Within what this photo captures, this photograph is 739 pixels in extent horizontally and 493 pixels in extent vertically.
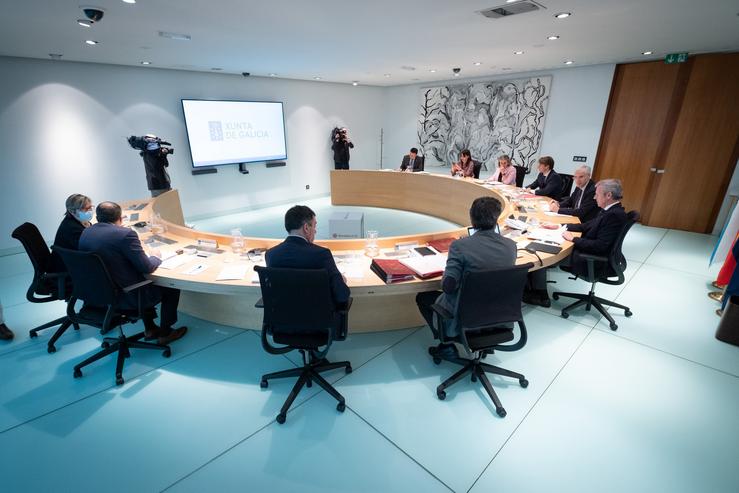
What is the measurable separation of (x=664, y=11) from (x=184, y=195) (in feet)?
24.3

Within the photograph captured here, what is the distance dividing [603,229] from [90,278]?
13.1 feet

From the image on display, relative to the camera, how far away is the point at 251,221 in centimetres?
683

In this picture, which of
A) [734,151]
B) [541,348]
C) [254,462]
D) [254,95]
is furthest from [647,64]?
[254,462]

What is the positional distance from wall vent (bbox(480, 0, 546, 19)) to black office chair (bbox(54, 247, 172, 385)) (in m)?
3.57

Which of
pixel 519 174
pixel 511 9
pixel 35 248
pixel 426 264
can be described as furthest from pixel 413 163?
pixel 35 248

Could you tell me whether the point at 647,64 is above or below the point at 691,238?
above

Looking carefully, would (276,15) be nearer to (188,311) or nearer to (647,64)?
(188,311)

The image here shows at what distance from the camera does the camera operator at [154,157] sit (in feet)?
17.1

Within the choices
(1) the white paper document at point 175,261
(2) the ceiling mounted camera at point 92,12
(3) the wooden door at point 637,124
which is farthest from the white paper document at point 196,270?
(3) the wooden door at point 637,124

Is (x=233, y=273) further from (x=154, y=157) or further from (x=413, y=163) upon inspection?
(x=413, y=163)

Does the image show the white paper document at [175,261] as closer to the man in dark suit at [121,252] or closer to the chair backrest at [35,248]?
the man in dark suit at [121,252]

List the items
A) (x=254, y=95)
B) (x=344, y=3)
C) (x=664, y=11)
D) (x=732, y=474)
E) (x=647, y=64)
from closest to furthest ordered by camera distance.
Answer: (x=732, y=474), (x=344, y=3), (x=664, y=11), (x=647, y=64), (x=254, y=95)

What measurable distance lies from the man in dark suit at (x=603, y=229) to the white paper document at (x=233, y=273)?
294cm

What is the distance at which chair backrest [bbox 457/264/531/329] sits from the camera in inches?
73.4
